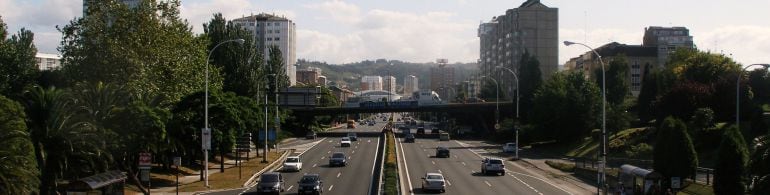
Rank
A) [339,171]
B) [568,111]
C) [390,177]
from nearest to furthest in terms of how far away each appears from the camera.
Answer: [390,177] < [339,171] < [568,111]

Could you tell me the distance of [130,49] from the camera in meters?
61.5

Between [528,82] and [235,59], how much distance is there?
2012 inches

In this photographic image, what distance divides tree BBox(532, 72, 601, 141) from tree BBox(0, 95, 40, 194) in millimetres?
72063

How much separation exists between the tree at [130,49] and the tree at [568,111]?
47.5 m

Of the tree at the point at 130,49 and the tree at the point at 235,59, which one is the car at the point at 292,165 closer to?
the tree at the point at 130,49

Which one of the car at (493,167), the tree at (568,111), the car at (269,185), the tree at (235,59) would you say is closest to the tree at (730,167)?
the car at (269,185)

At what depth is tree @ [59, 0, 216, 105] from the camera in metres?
61.0

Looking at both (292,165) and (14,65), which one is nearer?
(292,165)

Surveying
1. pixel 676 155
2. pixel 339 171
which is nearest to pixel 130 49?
pixel 339 171

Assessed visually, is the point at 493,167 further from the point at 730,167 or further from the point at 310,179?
the point at 730,167

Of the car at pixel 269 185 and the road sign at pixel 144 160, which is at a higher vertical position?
the road sign at pixel 144 160

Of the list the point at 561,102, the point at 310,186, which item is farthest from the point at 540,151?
the point at 310,186

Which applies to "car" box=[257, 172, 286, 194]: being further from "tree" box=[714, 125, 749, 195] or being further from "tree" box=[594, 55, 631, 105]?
"tree" box=[594, 55, 631, 105]

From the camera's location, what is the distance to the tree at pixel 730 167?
1516 inches
